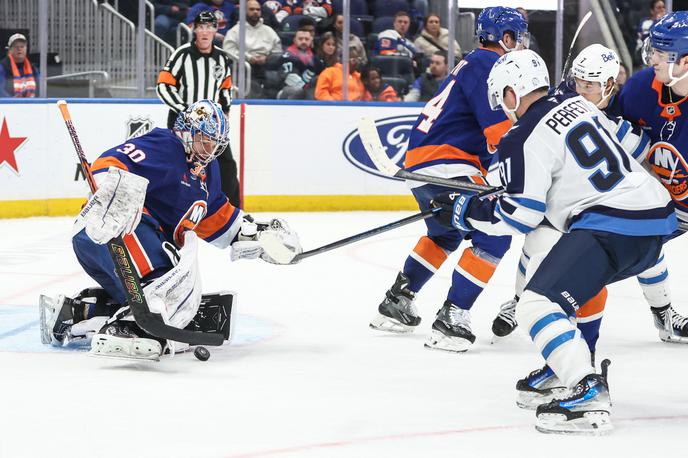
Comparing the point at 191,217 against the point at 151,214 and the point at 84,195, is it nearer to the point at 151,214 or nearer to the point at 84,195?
the point at 151,214

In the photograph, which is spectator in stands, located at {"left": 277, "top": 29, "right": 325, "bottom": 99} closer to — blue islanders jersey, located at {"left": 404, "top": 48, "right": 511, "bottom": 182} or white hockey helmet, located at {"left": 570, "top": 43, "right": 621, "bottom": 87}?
blue islanders jersey, located at {"left": 404, "top": 48, "right": 511, "bottom": 182}

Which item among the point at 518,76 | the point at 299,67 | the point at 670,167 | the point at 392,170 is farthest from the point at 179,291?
the point at 299,67

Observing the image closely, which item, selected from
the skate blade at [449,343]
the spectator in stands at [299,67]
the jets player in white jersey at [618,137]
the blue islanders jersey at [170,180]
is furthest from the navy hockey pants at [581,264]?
the spectator in stands at [299,67]

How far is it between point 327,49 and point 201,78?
1.93 metres

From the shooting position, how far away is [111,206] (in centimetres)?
327

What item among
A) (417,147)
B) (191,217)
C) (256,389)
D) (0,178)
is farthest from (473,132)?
(0,178)

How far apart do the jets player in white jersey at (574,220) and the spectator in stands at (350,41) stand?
529 centimetres

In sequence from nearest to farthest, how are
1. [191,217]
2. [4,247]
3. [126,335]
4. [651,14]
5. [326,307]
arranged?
[126,335] → [191,217] → [326,307] → [4,247] → [651,14]

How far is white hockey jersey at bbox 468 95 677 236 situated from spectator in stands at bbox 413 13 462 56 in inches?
214

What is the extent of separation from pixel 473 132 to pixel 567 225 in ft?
3.74

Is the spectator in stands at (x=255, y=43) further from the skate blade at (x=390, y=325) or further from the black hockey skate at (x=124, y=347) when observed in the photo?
the black hockey skate at (x=124, y=347)

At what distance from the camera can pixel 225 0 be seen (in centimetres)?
785

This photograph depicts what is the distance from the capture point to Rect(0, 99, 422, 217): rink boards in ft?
24.1

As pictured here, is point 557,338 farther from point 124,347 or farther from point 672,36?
point 124,347
